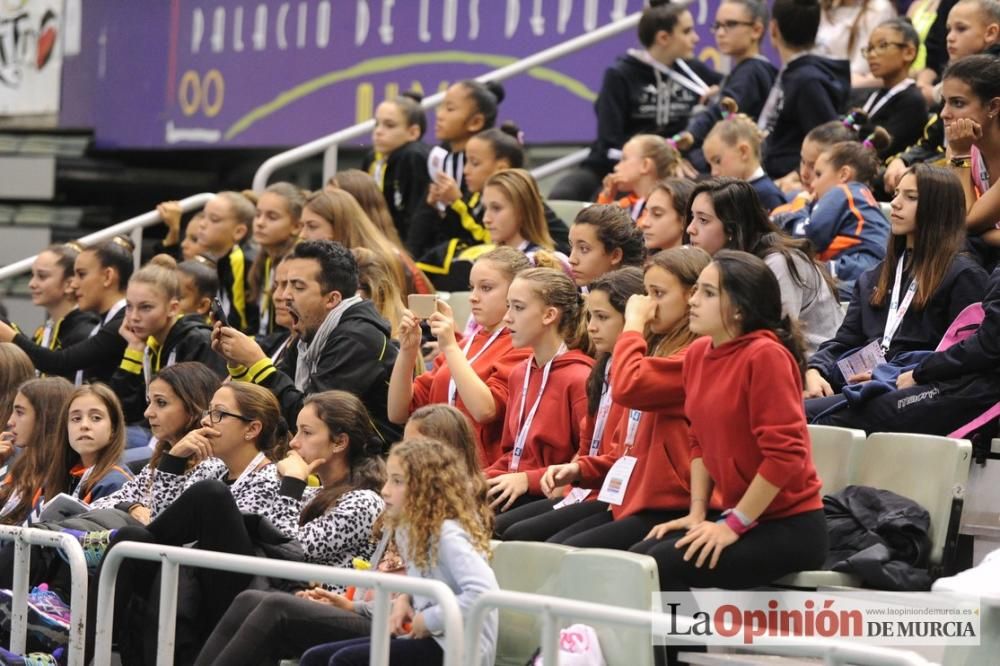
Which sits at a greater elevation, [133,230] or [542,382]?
[542,382]

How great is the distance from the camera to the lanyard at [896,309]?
612 centimetres

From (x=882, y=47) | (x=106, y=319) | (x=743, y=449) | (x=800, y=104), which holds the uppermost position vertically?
(x=882, y=47)

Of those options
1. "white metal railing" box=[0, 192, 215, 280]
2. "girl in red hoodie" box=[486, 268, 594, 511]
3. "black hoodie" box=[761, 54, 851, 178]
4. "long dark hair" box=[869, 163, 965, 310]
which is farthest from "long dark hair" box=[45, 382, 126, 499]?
"black hoodie" box=[761, 54, 851, 178]

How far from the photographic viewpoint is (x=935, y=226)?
6.02 m

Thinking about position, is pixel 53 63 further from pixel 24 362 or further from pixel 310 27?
pixel 24 362

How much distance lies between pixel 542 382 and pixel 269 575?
163cm

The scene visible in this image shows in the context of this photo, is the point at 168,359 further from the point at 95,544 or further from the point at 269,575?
the point at 269,575

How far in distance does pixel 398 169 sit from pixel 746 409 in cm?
528

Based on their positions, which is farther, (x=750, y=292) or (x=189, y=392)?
(x=189, y=392)

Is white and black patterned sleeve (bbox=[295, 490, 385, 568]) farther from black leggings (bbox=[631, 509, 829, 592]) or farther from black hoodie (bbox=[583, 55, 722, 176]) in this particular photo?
black hoodie (bbox=[583, 55, 722, 176])

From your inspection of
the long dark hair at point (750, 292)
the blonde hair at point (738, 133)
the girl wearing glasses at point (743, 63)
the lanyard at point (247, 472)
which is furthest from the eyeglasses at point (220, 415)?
the girl wearing glasses at point (743, 63)

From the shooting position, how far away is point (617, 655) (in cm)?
458

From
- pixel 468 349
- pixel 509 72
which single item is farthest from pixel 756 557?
pixel 509 72

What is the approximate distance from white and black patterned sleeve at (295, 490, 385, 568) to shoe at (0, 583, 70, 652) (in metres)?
0.81
